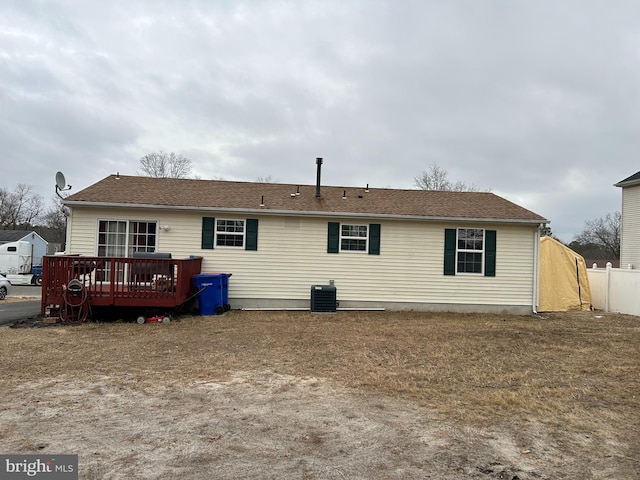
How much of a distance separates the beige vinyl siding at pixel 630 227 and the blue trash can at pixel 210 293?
18372 mm

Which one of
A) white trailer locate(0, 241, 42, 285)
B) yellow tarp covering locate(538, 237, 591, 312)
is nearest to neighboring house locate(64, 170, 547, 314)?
yellow tarp covering locate(538, 237, 591, 312)

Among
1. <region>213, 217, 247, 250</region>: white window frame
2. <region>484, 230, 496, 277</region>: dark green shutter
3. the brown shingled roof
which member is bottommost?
<region>484, 230, 496, 277</region>: dark green shutter

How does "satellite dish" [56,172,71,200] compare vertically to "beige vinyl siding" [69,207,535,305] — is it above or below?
above

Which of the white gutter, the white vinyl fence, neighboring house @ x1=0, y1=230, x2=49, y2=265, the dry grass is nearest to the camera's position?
A: the dry grass

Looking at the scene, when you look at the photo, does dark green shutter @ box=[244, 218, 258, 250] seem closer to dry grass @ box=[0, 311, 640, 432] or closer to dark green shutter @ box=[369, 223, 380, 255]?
dry grass @ box=[0, 311, 640, 432]

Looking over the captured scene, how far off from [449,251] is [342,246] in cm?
307

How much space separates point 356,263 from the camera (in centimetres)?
1212

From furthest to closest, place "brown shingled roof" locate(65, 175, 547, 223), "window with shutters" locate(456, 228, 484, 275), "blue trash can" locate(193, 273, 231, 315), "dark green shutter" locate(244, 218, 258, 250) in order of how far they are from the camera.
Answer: "window with shutters" locate(456, 228, 484, 275) → "dark green shutter" locate(244, 218, 258, 250) → "brown shingled roof" locate(65, 175, 547, 223) → "blue trash can" locate(193, 273, 231, 315)

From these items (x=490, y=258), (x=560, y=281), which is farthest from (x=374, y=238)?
(x=560, y=281)

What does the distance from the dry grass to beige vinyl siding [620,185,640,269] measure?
11515 millimetres

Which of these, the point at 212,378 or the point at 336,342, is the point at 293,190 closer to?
the point at 336,342

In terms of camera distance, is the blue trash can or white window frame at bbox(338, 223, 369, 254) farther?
white window frame at bbox(338, 223, 369, 254)

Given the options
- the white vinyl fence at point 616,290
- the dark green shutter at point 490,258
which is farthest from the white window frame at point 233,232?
the white vinyl fence at point 616,290

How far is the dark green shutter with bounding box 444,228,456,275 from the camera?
12.2 m
